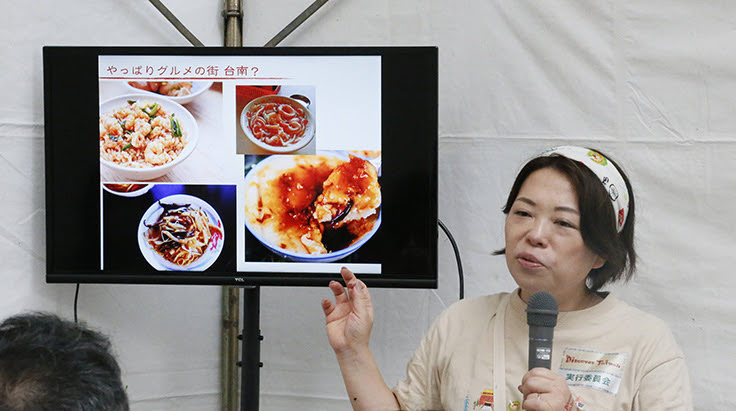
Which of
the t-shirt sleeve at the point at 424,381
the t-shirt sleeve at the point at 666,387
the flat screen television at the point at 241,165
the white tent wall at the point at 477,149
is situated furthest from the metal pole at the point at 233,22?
the t-shirt sleeve at the point at 666,387

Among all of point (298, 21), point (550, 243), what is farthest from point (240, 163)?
point (550, 243)

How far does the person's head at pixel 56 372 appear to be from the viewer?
793 mm

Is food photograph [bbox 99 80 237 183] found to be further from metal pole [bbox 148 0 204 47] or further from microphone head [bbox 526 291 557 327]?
microphone head [bbox 526 291 557 327]

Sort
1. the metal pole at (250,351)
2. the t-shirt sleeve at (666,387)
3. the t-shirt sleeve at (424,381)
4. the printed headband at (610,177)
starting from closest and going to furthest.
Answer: the t-shirt sleeve at (666,387) → the printed headband at (610,177) → the t-shirt sleeve at (424,381) → the metal pole at (250,351)

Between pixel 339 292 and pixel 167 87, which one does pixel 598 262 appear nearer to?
pixel 339 292

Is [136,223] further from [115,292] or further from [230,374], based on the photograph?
[230,374]

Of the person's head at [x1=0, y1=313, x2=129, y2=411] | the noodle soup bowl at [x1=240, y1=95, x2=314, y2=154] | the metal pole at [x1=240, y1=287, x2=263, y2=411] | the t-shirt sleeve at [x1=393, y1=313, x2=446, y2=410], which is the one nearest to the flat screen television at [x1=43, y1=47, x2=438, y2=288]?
the noodle soup bowl at [x1=240, y1=95, x2=314, y2=154]

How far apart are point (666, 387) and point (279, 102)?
1190 millimetres

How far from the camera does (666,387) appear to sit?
1582mm

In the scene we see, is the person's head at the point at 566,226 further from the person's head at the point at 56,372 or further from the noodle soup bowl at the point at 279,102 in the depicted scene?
the person's head at the point at 56,372

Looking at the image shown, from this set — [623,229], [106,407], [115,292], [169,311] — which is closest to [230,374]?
[169,311]

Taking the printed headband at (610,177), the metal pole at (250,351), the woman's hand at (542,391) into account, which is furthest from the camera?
the metal pole at (250,351)

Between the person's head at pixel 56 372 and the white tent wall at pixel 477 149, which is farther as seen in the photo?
the white tent wall at pixel 477 149

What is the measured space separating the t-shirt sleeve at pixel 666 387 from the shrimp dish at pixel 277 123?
1.06m
